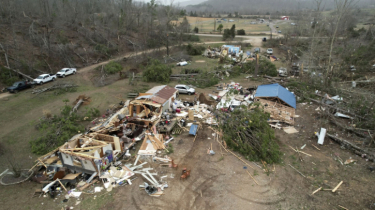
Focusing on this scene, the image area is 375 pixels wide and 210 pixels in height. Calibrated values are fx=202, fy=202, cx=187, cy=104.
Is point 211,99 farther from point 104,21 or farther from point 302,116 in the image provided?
point 104,21

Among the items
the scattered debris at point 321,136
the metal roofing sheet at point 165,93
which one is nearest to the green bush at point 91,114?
the metal roofing sheet at point 165,93

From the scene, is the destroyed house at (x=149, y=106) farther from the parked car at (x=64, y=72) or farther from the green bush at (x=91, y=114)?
the parked car at (x=64, y=72)

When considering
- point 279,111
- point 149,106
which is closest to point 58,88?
point 149,106

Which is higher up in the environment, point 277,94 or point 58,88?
point 277,94

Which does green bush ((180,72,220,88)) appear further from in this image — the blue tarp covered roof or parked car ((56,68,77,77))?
parked car ((56,68,77,77))

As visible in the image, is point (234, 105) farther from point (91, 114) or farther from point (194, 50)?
point (194, 50)

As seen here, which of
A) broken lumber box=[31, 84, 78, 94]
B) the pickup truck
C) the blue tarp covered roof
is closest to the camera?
the blue tarp covered roof

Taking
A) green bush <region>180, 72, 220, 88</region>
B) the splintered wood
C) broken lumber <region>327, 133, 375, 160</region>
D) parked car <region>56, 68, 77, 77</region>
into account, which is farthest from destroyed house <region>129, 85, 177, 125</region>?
parked car <region>56, 68, 77, 77</region>
